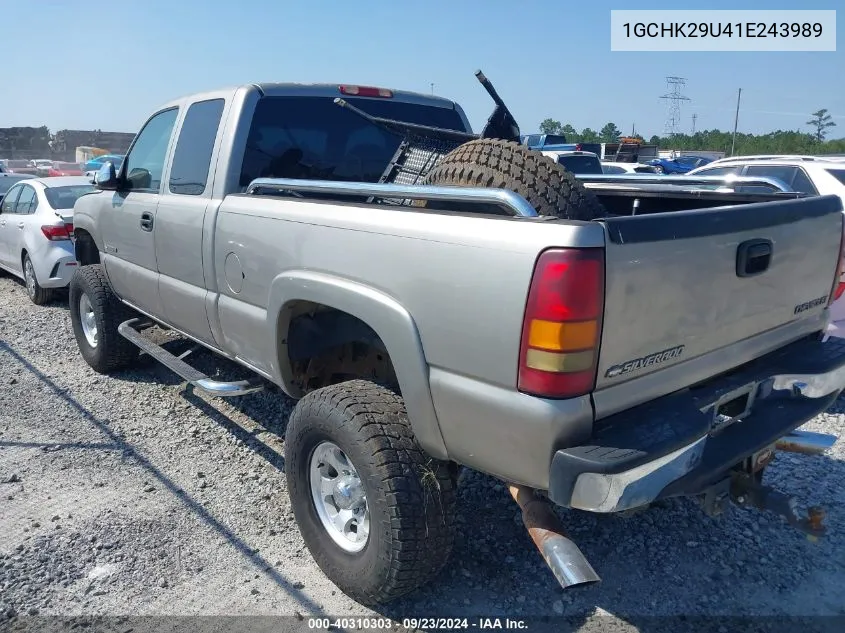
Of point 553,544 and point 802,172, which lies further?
point 802,172

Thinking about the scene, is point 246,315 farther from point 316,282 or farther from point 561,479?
point 561,479

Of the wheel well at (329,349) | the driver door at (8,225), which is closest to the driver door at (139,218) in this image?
the wheel well at (329,349)

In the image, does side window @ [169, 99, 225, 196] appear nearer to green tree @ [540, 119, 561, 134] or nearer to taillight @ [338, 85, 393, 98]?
taillight @ [338, 85, 393, 98]

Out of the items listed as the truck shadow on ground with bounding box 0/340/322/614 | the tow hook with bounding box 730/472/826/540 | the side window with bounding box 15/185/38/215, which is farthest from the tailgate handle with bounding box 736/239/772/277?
the side window with bounding box 15/185/38/215

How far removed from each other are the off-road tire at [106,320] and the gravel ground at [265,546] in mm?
903

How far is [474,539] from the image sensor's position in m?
3.30

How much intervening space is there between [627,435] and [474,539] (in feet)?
4.58

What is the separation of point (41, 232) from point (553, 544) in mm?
7796

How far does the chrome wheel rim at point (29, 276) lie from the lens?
8312 mm

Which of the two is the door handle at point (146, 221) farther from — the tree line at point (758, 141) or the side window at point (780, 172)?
the tree line at point (758, 141)

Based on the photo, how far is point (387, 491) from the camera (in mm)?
2533

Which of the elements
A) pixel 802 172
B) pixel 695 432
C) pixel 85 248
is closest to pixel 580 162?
pixel 802 172

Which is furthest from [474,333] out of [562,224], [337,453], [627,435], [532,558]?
[532,558]

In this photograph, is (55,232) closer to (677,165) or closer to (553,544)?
(553,544)
